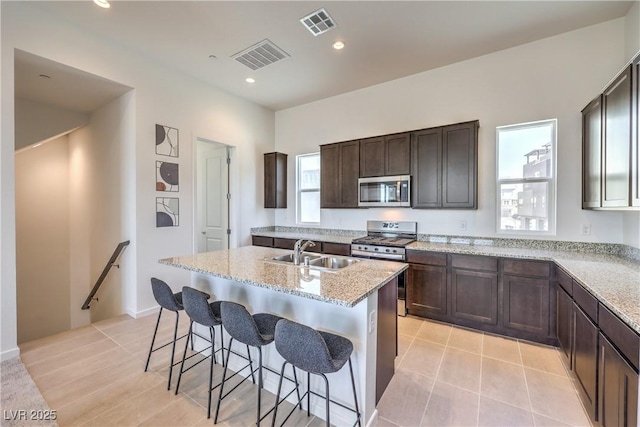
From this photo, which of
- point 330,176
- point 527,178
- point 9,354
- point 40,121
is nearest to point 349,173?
point 330,176

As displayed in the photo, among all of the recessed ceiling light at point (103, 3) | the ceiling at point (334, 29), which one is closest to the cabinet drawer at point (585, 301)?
the ceiling at point (334, 29)

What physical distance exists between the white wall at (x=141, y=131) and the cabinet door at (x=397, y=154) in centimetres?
259

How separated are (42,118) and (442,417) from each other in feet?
20.3

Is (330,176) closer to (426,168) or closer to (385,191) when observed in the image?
(385,191)

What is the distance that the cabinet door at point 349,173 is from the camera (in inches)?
169

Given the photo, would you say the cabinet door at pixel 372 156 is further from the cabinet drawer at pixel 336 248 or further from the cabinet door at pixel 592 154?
the cabinet door at pixel 592 154

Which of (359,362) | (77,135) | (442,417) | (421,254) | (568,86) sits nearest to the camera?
(359,362)

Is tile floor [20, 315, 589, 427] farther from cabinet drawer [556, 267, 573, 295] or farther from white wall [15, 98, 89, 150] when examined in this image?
white wall [15, 98, 89, 150]

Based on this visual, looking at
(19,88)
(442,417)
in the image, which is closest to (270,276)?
(442,417)

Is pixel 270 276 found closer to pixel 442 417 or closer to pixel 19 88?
pixel 442 417

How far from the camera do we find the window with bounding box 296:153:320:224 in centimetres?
521

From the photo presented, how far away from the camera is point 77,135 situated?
4.75m

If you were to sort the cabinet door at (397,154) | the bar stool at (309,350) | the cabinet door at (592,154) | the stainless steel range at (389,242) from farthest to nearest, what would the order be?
1. the cabinet door at (397,154)
2. the stainless steel range at (389,242)
3. the cabinet door at (592,154)
4. the bar stool at (309,350)

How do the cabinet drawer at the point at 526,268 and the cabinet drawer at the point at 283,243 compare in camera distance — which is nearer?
Result: the cabinet drawer at the point at 526,268
